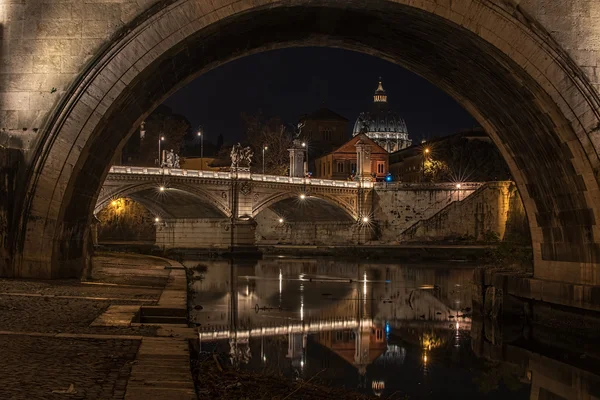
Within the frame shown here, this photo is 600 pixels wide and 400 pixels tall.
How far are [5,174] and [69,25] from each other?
2.83 meters

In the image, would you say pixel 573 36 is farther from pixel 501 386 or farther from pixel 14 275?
pixel 14 275

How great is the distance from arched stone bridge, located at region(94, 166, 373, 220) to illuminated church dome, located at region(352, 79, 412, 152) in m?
111

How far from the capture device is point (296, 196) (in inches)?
2756

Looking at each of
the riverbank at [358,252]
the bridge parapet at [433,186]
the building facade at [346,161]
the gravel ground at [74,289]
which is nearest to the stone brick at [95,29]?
the gravel ground at [74,289]

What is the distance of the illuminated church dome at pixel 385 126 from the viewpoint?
185525mm

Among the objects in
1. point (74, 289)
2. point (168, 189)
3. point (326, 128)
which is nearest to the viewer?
point (74, 289)

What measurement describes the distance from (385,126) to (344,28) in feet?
568

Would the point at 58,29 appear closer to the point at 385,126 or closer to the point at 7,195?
the point at 7,195

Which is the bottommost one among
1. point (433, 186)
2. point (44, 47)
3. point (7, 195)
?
point (7, 195)

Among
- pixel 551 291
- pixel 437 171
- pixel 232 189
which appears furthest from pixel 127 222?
pixel 551 291

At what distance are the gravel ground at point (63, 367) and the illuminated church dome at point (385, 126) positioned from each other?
17714 cm

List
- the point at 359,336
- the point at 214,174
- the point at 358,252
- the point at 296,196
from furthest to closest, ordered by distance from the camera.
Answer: the point at 296,196 < the point at 214,174 < the point at 358,252 < the point at 359,336

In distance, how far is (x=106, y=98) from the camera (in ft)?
45.7

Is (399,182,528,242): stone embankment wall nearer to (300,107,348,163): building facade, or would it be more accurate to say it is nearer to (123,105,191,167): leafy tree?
(123,105,191,167): leafy tree
